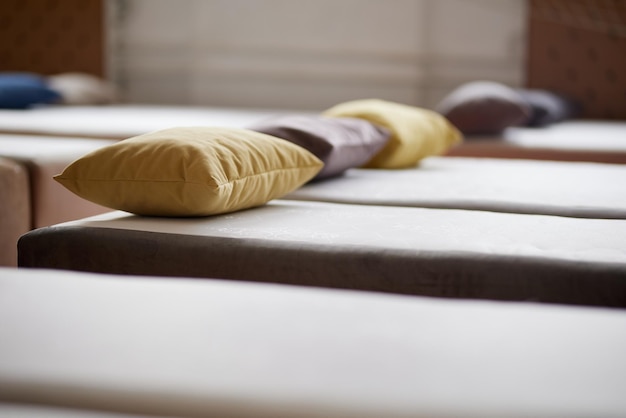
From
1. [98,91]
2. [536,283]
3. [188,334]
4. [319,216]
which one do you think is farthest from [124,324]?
[98,91]

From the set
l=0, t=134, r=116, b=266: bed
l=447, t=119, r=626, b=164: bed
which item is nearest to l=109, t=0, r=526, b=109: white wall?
l=447, t=119, r=626, b=164: bed

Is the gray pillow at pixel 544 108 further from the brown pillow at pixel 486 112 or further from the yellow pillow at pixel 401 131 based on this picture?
the yellow pillow at pixel 401 131

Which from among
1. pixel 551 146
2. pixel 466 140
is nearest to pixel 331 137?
pixel 551 146

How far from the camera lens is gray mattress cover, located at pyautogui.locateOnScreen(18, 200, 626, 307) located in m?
1.03

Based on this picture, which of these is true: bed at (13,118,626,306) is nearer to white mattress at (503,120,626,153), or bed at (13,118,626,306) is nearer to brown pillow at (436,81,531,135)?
white mattress at (503,120,626,153)

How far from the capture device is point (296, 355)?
664 millimetres

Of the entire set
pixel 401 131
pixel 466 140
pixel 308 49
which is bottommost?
pixel 466 140

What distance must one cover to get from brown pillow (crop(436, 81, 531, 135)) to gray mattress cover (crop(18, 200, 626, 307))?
1458mm

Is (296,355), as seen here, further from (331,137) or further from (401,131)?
(401,131)

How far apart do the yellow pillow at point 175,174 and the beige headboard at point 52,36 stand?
3.18 m

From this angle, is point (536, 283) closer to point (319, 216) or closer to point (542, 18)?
point (319, 216)

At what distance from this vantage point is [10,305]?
2.57 ft

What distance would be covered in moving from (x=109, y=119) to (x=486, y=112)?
4.36 ft

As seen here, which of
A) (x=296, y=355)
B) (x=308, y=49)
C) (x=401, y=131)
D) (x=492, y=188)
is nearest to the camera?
(x=296, y=355)
